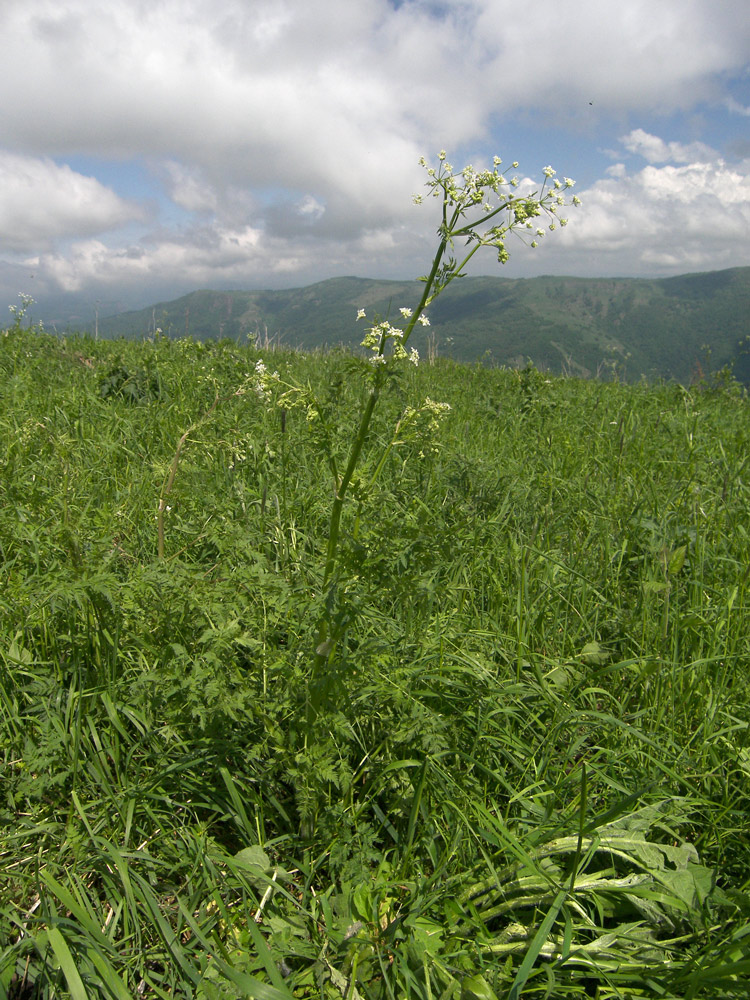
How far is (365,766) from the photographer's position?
2.03 metres

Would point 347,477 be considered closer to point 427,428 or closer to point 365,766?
point 427,428

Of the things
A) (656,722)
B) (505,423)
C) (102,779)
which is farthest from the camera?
(505,423)

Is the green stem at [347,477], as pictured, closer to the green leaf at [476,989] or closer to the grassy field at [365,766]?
the grassy field at [365,766]

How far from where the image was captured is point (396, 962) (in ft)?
5.08

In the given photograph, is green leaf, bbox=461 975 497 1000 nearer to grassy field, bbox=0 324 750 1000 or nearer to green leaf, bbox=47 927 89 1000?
grassy field, bbox=0 324 750 1000

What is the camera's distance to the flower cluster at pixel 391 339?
1.64 m

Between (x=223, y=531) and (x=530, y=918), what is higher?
(x=223, y=531)

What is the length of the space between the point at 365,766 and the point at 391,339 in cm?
144

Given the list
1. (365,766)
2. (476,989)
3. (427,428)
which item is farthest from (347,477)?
(476,989)

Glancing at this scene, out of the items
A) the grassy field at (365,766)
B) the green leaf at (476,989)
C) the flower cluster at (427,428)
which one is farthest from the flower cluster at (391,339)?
the green leaf at (476,989)

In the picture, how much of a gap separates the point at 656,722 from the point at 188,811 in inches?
67.7

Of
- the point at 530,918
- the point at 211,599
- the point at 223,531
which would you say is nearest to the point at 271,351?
the point at 223,531

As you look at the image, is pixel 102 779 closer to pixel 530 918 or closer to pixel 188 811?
pixel 188 811

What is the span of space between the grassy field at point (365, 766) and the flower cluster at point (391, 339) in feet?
0.93
